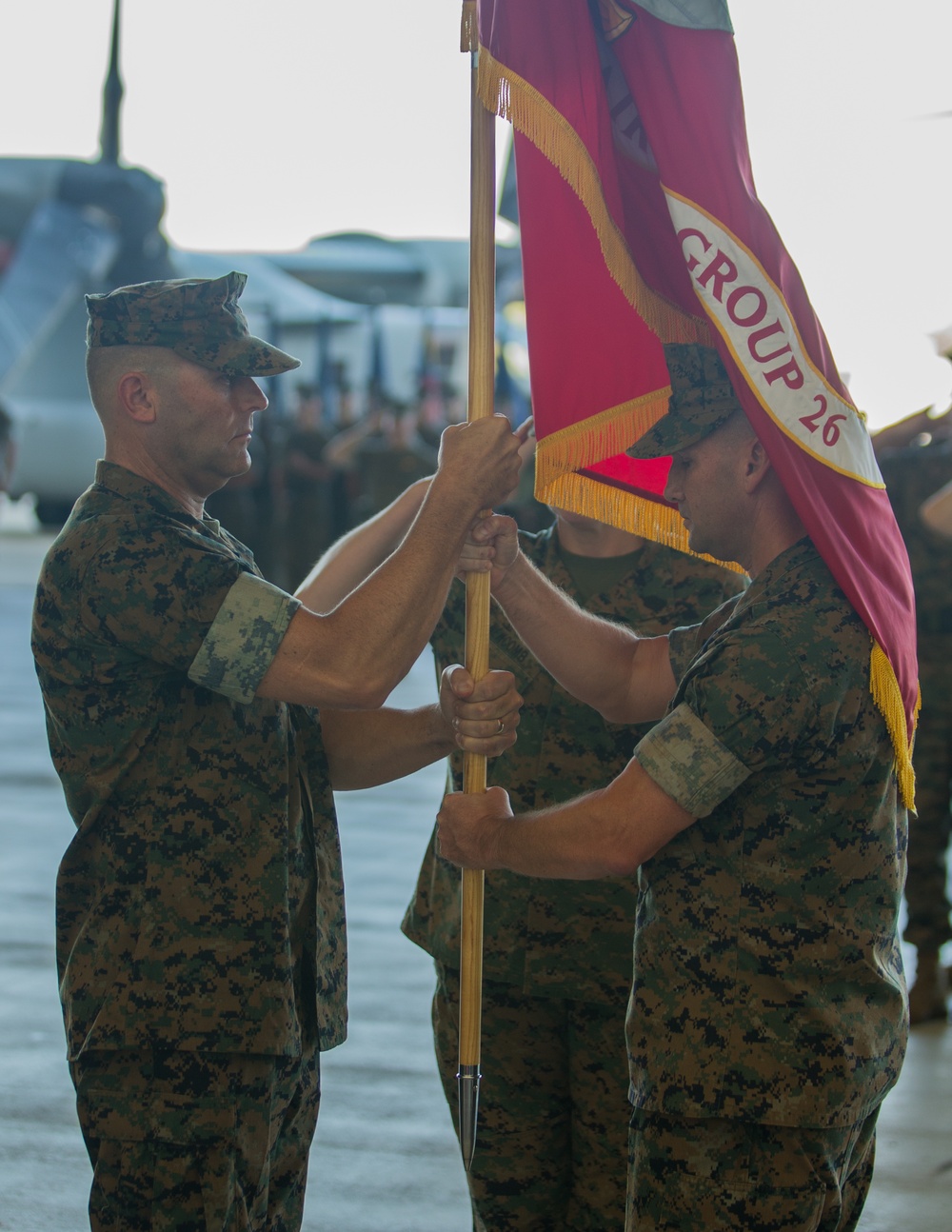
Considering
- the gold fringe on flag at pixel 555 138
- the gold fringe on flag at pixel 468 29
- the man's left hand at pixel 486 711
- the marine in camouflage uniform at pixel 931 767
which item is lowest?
the marine in camouflage uniform at pixel 931 767

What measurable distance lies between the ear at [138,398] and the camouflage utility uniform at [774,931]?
2.91 ft

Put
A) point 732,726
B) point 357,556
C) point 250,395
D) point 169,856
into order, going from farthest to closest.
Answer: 1. point 357,556
2. point 250,395
3. point 169,856
4. point 732,726

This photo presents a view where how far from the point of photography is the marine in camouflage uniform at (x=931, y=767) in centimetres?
440

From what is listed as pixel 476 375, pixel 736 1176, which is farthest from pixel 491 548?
pixel 736 1176

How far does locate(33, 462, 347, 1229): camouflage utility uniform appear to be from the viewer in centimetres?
183

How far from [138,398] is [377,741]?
68 centimetres

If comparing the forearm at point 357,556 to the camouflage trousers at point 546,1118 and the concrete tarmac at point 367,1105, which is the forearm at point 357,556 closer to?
the camouflage trousers at point 546,1118

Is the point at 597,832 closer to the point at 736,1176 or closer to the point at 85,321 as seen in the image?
the point at 736,1176

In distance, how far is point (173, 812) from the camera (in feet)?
6.30

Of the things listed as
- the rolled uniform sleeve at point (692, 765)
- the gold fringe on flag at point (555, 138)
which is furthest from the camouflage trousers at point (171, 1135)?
the gold fringe on flag at point (555, 138)

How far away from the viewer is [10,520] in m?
25.4

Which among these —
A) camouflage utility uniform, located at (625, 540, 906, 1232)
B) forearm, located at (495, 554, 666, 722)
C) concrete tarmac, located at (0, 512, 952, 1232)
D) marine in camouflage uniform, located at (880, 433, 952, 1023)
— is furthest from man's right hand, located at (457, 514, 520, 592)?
marine in camouflage uniform, located at (880, 433, 952, 1023)

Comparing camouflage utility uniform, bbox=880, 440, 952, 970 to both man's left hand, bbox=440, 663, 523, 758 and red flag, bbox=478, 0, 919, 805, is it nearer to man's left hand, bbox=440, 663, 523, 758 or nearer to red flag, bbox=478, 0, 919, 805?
red flag, bbox=478, 0, 919, 805

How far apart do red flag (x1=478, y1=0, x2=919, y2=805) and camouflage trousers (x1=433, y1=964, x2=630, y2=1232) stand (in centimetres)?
81
